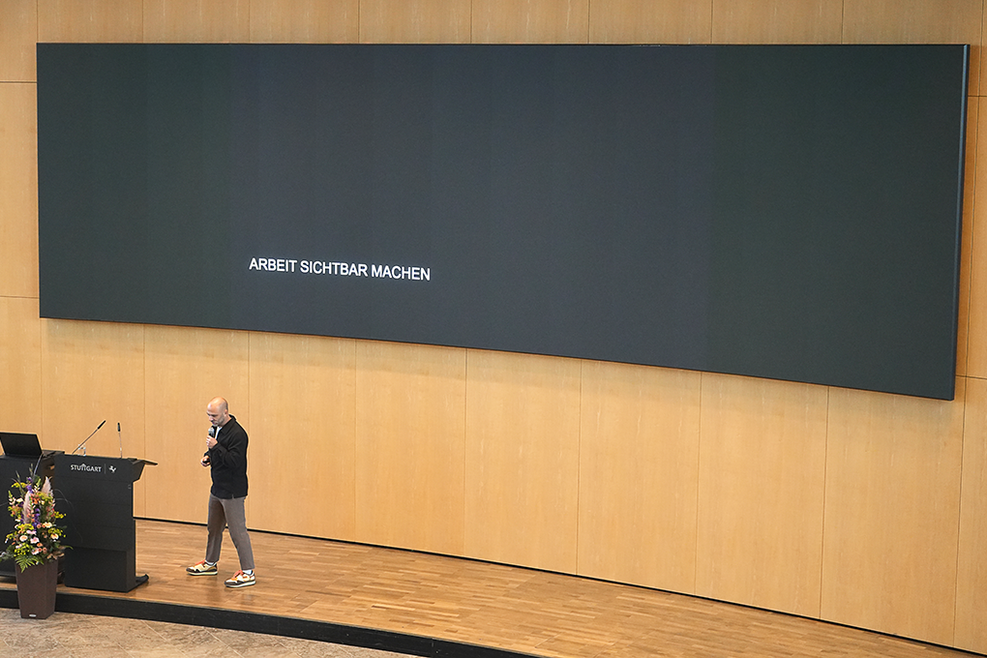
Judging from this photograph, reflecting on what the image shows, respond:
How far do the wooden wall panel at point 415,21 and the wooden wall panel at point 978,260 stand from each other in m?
3.35

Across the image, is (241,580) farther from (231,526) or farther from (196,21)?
(196,21)

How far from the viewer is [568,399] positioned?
7.66m

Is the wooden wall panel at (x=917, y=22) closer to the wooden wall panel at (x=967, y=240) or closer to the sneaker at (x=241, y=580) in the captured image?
the wooden wall panel at (x=967, y=240)

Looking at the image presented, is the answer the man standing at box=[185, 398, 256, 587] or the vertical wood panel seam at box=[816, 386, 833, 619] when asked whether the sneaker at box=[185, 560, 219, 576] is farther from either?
the vertical wood panel seam at box=[816, 386, 833, 619]

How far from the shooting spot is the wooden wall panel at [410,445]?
26.3 ft

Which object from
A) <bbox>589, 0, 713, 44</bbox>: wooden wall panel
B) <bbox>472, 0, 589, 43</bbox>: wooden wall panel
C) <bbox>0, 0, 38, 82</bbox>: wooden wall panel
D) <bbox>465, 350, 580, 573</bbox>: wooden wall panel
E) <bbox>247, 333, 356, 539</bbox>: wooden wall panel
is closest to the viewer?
<bbox>589, 0, 713, 44</bbox>: wooden wall panel

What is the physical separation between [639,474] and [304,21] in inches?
157

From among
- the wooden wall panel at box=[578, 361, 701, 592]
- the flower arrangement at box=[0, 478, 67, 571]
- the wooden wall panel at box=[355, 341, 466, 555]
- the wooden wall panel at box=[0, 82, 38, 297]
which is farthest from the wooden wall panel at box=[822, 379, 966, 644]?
the wooden wall panel at box=[0, 82, 38, 297]

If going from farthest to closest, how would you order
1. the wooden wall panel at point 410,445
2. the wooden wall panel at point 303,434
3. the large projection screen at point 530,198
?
the wooden wall panel at point 303,434, the wooden wall panel at point 410,445, the large projection screen at point 530,198

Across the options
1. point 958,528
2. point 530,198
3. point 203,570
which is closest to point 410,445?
point 203,570

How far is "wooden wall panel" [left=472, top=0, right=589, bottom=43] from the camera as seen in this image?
744cm

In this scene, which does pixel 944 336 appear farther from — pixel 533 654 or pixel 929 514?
pixel 533 654

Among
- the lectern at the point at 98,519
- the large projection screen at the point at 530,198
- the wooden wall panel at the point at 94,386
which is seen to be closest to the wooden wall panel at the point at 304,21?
the large projection screen at the point at 530,198

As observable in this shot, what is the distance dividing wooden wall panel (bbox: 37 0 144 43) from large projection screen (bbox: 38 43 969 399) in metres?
0.21
